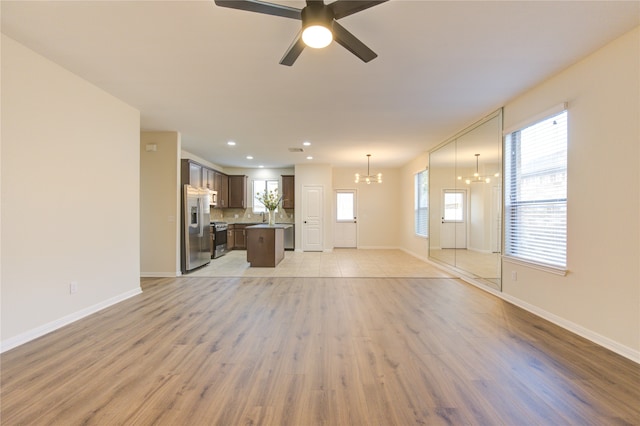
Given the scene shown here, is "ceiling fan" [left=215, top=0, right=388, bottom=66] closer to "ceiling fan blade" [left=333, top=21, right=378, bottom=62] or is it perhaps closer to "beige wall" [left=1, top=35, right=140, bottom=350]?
"ceiling fan blade" [left=333, top=21, right=378, bottom=62]

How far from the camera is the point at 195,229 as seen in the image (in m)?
5.76

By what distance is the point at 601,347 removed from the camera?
99.2 inches

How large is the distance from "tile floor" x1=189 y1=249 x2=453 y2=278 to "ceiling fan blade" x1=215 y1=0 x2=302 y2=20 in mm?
4362

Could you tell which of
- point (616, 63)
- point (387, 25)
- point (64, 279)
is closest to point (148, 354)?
point (64, 279)

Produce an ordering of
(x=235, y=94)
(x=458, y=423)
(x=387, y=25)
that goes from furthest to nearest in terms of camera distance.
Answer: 1. (x=235, y=94)
2. (x=387, y=25)
3. (x=458, y=423)

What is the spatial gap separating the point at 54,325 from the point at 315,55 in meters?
3.86

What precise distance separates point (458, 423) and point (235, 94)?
3.92 metres

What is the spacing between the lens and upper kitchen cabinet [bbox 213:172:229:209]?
8180 mm

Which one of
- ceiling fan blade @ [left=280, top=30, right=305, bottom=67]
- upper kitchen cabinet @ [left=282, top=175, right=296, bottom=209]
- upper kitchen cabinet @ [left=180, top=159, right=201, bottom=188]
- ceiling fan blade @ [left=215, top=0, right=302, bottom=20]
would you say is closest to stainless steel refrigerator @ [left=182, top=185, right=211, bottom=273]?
upper kitchen cabinet @ [left=180, top=159, right=201, bottom=188]

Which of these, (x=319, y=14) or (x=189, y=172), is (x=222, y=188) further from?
(x=319, y=14)

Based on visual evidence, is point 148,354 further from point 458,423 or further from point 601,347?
point 601,347

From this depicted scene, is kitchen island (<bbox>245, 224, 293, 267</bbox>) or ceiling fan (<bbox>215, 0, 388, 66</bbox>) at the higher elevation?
ceiling fan (<bbox>215, 0, 388, 66</bbox>)

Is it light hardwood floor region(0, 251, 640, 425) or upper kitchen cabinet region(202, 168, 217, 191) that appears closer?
light hardwood floor region(0, 251, 640, 425)

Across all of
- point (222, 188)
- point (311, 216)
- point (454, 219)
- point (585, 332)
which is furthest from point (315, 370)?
point (222, 188)
